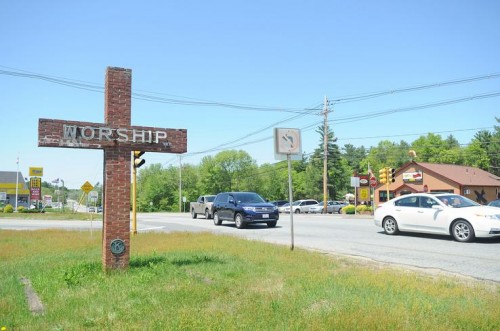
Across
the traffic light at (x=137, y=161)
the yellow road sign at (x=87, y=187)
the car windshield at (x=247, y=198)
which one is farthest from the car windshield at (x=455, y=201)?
the yellow road sign at (x=87, y=187)

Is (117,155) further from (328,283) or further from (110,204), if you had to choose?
(328,283)

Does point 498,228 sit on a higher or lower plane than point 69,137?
lower

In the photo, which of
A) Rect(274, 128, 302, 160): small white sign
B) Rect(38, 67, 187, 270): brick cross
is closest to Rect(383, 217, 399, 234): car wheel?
Rect(274, 128, 302, 160): small white sign

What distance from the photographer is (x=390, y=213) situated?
14.9 metres

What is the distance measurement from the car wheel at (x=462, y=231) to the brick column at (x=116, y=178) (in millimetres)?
9601

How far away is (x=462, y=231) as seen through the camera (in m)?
12.6

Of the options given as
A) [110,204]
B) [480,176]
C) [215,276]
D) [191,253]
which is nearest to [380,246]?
[191,253]

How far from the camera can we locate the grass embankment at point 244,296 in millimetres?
4746

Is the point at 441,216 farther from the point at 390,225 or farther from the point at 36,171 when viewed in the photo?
the point at 36,171

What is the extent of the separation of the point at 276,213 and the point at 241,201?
1800 mm

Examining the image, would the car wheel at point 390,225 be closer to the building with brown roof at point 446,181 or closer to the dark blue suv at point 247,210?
the dark blue suv at point 247,210

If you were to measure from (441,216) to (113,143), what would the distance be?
10.0 metres

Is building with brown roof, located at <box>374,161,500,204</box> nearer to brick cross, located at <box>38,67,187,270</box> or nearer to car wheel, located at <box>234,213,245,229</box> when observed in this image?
car wheel, located at <box>234,213,245,229</box>

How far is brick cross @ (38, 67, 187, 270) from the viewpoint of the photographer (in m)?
8.31
